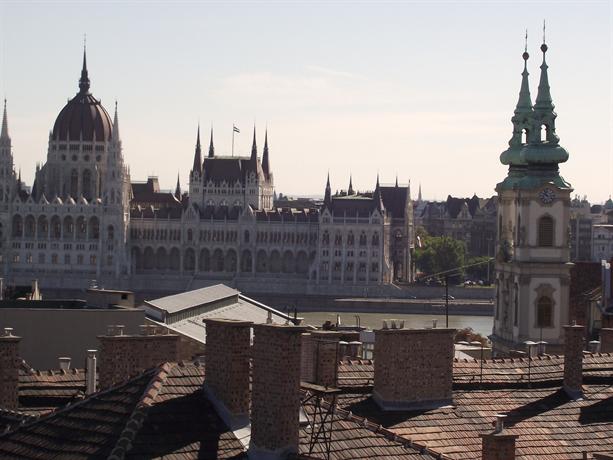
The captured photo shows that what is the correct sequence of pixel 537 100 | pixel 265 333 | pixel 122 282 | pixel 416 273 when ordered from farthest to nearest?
1. pixel 416 273
2. pixel 122 282
3. pixel 537 100
4. pixel 265 333

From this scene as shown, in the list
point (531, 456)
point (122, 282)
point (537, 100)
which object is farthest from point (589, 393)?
point (122, 282)

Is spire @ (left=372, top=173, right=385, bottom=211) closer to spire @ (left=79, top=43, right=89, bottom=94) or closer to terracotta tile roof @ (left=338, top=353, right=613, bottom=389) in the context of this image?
spire @ (left=79, top=43, right=89, bottom=94)

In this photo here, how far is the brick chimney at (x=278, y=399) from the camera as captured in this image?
1149 centimetres

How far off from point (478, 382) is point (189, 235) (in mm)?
104819

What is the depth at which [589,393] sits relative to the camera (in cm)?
1628

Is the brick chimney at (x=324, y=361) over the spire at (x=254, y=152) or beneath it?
beneath

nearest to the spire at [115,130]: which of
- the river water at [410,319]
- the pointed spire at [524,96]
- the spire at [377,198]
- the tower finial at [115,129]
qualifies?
the tower finial at [115,129]

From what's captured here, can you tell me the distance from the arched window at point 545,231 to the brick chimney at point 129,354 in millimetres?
22427

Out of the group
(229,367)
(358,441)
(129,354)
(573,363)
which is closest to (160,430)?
(229,367)

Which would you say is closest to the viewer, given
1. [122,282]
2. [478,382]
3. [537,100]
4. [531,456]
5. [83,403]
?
[83,403]

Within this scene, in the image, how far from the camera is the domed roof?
126688 mm

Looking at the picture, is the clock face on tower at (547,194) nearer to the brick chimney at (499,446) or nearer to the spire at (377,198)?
the brick chimney at (499,446)

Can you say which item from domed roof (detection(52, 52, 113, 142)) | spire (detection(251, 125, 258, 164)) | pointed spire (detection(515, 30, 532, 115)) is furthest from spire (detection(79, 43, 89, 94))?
pointed spire (detection(515, 30, 532, 115))

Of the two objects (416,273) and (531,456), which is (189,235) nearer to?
(416,273)
